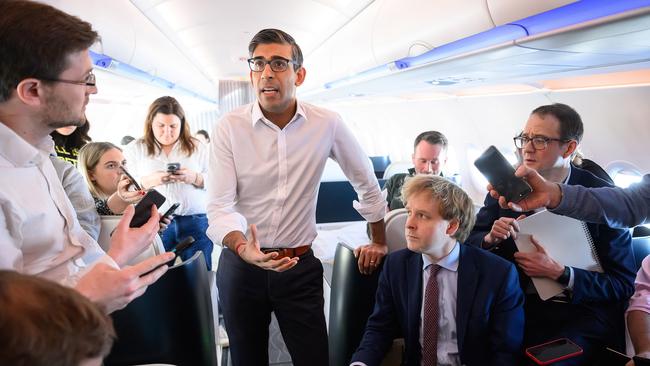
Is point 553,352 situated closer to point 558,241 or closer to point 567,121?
point 558,241

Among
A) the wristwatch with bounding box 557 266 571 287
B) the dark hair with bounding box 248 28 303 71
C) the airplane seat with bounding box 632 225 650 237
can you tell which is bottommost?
the wristwatch with bounding box 557 266 571 287

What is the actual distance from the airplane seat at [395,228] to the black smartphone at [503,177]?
Answer: 0.71 metres

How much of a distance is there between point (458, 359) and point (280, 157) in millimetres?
1292

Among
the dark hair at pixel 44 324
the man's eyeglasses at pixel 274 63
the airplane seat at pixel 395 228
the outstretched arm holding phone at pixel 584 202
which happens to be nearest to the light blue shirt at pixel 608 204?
the outstretched arm holding phone at pixel 584 202

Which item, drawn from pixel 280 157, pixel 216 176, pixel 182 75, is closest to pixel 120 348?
pixel 216 176

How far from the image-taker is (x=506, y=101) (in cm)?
452

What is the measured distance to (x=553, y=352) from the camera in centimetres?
174

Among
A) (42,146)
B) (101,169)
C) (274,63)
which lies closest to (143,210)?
(42,146)

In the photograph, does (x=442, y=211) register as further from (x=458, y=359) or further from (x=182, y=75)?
(x=182, y=75)

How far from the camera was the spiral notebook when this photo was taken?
205 centimetres

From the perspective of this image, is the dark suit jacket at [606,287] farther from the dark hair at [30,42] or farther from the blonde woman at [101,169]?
the blonde woman at [101,169]

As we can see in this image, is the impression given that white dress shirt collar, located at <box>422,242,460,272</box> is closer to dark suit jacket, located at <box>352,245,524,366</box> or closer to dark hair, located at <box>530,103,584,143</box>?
dark suit jacket, located at <box>352,245,524,366</box>

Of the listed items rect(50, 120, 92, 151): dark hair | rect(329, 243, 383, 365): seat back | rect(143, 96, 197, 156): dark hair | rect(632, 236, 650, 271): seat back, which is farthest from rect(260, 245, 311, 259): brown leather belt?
rect(632, 236, 650, 271): seat back

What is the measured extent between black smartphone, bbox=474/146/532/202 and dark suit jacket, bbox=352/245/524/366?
13.9 inches
